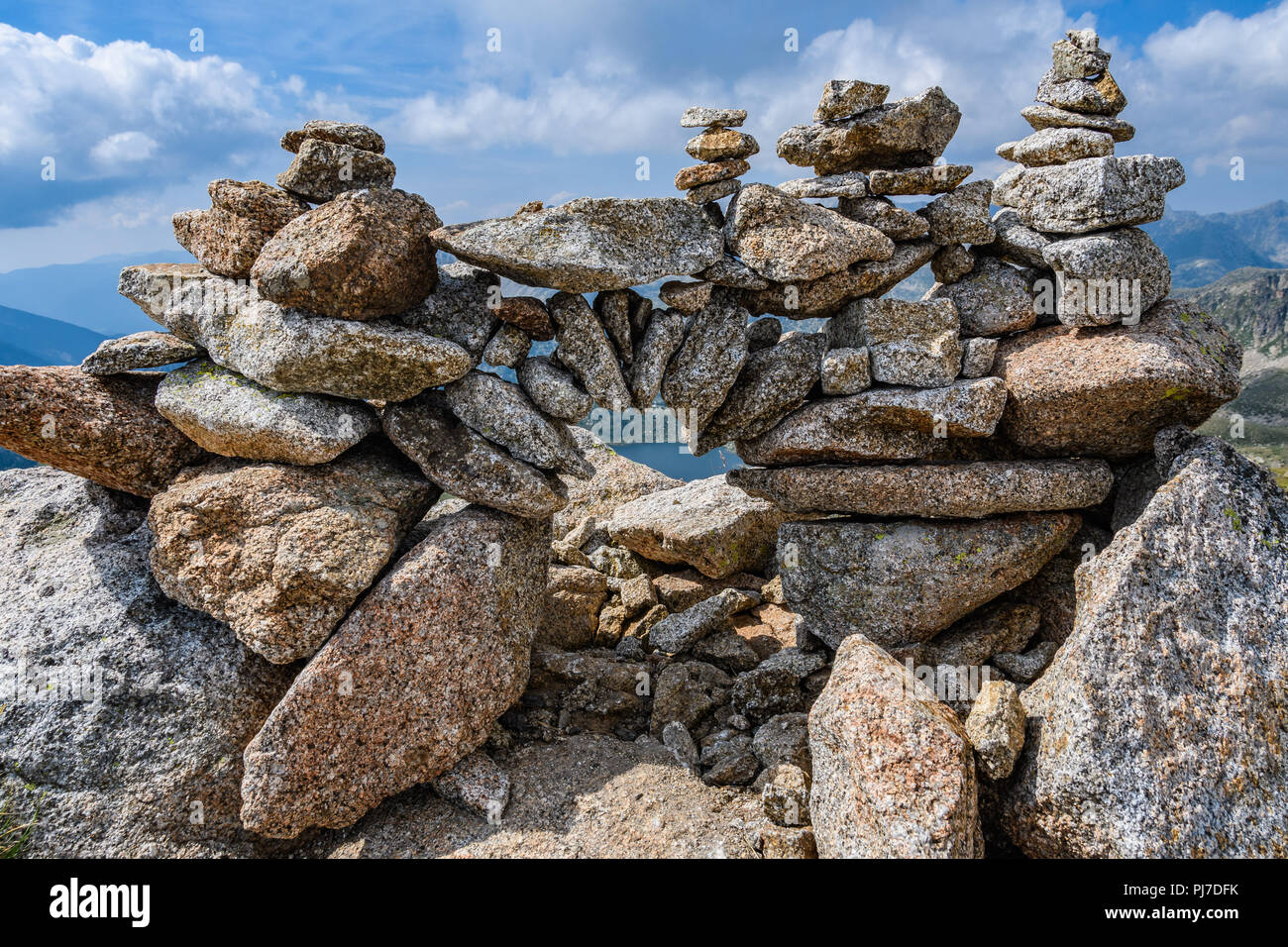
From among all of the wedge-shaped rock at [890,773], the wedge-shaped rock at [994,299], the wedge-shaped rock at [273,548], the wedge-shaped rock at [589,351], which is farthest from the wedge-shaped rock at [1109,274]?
the wedge-shaped rock at [273,548]

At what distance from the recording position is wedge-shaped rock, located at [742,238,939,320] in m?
11.7

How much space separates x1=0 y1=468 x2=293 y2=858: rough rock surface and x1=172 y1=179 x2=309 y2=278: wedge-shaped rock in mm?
4435

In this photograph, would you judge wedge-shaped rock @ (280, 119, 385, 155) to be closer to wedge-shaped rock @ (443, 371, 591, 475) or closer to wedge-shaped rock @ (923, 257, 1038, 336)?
wedge-shaped rock @ (443, 371, 591, 475)

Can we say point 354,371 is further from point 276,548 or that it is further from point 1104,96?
point 1104,96

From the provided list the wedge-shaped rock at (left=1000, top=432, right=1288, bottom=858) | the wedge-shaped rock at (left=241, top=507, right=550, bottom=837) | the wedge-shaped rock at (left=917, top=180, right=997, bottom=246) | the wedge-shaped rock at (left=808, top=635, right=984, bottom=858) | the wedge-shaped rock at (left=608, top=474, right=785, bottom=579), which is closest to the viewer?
the wedge-shaped rock at (left=808, top=635, right=984, bottom=858)

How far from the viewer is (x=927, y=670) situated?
35.8 ft

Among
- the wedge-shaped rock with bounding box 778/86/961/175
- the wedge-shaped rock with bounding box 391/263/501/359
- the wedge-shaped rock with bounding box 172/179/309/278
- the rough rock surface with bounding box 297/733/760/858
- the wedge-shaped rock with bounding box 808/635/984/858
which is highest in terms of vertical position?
the wedge-shaped rock with bounding box 778/86/961/175

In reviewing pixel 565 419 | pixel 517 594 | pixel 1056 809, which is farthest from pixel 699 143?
pixel 1056 809

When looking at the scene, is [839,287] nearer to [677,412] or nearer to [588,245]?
[677,412]

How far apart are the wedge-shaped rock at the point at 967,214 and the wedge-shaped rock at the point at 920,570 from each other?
4566mm

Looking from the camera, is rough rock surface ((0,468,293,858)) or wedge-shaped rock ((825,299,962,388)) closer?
rough rock surface ((0,468,293,858))

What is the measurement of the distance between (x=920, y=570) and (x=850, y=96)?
754cm

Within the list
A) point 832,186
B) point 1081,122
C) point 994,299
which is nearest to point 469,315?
point 832,186

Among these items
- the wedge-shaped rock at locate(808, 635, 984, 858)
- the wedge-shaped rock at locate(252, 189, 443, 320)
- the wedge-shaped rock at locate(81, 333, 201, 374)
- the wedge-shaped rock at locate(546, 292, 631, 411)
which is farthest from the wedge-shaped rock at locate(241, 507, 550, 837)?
the wedge-shaped rock at locate(81, 333, 201, 374)
